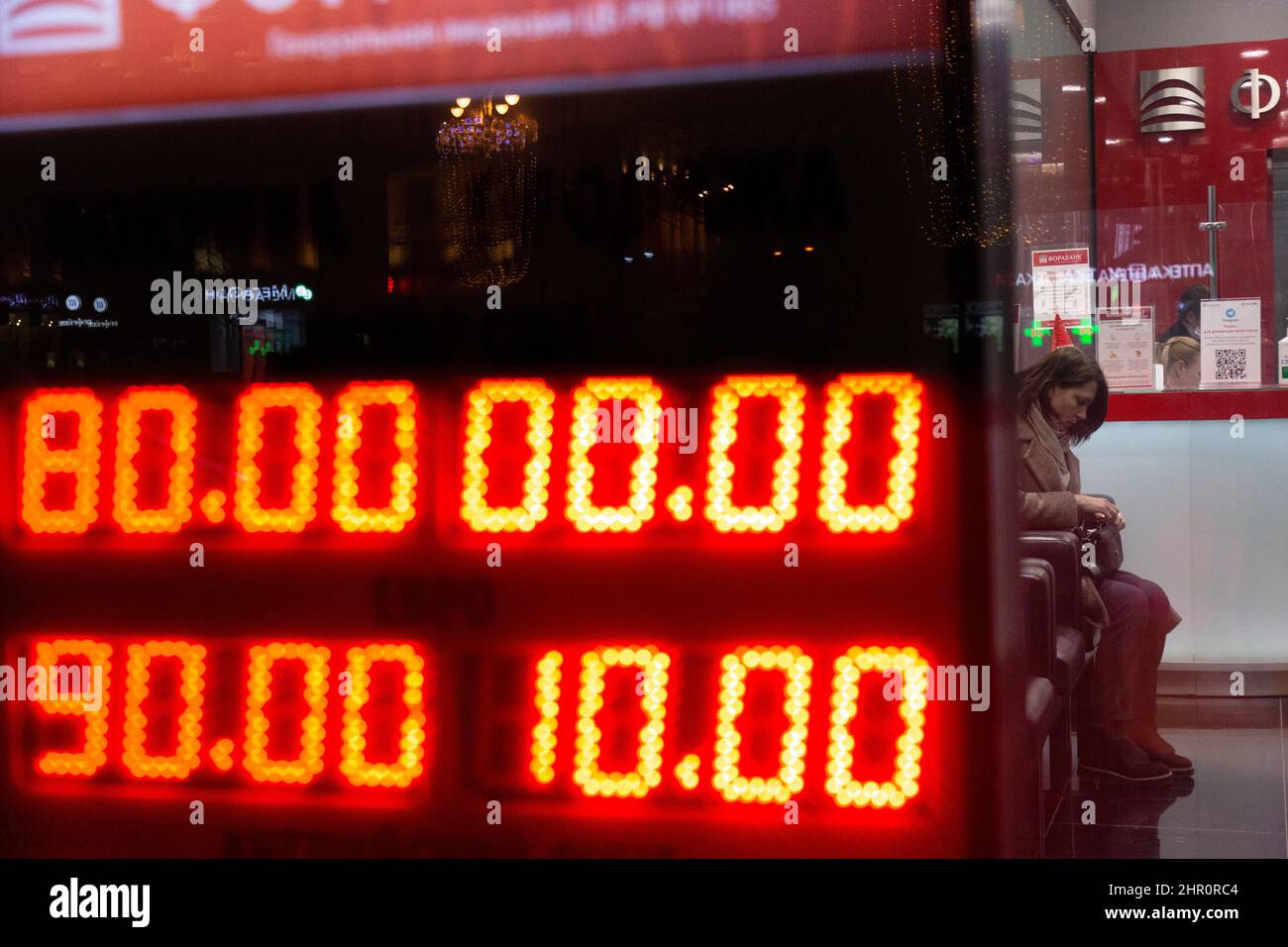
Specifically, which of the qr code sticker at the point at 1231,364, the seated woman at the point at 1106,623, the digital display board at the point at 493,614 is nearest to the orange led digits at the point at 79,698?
the digital display board at the point at 493,614

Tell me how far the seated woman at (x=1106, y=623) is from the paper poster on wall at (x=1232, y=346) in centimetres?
244

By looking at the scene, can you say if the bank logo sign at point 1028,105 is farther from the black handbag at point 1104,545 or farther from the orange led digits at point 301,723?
the orange led digits at point 301,723

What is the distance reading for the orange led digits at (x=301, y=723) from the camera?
2.46 meters

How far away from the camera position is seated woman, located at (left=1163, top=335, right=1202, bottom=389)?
665 cm

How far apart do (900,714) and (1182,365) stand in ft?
17.0

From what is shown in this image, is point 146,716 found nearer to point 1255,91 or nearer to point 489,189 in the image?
point 489,189

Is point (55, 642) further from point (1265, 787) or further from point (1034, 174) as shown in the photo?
point (1034, 174)

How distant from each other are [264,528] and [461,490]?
0.42 metres

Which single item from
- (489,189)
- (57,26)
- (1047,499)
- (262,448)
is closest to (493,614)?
(262,448)

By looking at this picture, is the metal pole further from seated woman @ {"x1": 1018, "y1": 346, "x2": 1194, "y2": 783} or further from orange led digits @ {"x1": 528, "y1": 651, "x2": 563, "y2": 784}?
orange led digits @ {"x1": 528, "y1": 651, "x2": 563, "y2": 784}

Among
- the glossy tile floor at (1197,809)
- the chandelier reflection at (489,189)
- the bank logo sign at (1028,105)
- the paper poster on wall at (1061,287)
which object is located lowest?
the glossy tile floor at (1197,809)

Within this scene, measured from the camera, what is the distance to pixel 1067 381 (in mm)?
4520

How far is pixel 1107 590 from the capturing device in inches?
181
